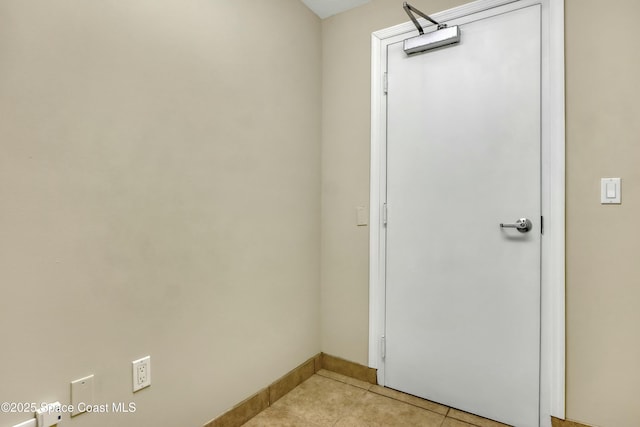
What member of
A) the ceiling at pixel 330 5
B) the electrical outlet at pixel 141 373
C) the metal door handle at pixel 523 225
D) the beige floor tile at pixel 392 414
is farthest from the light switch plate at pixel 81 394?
the ceiling at pixel 330 5

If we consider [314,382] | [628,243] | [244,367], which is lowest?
[314,382]

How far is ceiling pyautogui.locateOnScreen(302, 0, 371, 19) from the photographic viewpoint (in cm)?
214

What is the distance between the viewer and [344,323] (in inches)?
87.8

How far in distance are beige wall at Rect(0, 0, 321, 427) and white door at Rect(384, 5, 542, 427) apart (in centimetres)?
65

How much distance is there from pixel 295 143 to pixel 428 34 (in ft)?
3.20

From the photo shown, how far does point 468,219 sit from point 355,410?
1.20m

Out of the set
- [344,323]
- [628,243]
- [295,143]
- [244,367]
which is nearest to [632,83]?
[628,243]

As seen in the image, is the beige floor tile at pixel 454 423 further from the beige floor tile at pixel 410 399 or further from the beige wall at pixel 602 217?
the beige wall at pixel 602 217

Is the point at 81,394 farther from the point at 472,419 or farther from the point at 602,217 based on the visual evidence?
the point at 602,217

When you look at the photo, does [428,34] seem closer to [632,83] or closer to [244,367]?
[632,83]

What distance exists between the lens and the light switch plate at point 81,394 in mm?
1116

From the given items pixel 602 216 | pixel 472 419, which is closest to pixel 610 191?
pixel 602 216

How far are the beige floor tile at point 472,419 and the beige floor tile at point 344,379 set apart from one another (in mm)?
491

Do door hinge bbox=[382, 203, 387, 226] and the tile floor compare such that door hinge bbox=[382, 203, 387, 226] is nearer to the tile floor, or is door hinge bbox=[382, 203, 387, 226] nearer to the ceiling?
the tile floor
